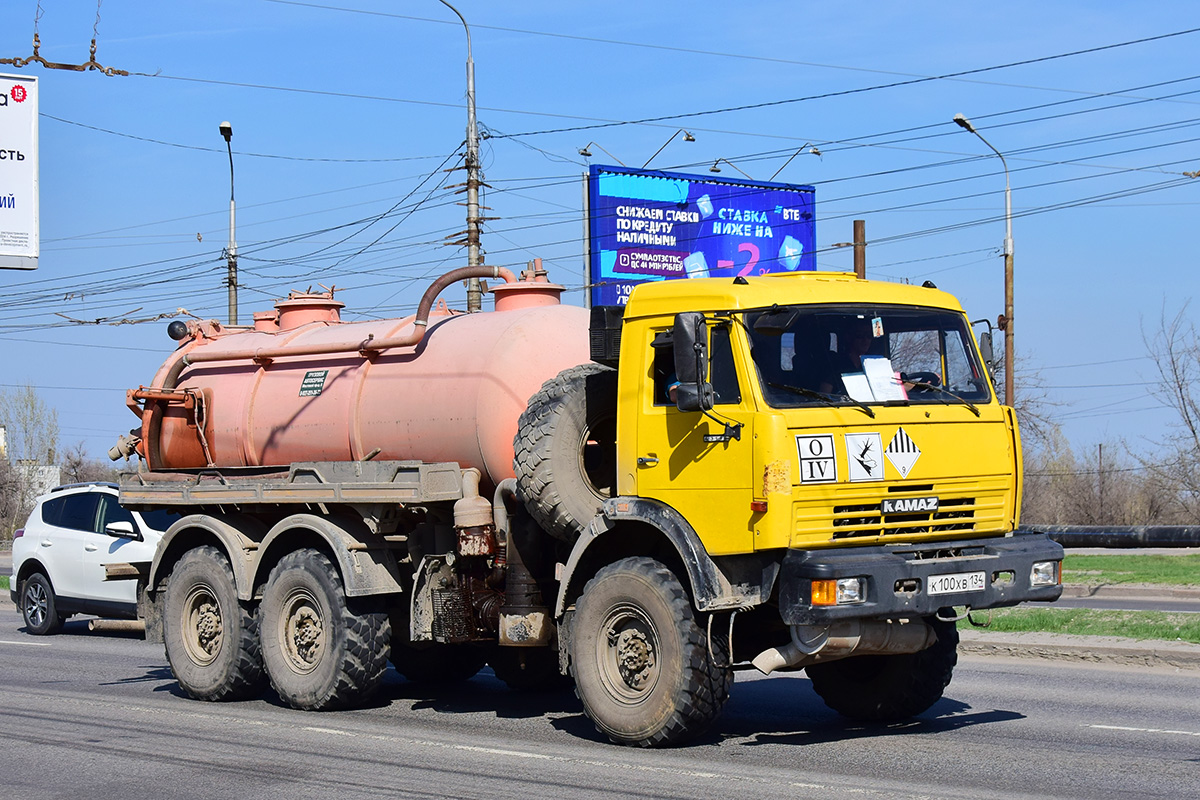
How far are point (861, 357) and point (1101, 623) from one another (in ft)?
26.4

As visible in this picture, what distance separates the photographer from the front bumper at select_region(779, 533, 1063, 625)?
8438 millimetres

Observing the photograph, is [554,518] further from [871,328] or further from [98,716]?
[98,716]

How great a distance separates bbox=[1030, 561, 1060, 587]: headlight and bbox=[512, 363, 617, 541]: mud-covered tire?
2.77 meters

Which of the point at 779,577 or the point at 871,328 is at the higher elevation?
the point at 871,328

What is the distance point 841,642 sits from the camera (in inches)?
343

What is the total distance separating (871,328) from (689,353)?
130 cm

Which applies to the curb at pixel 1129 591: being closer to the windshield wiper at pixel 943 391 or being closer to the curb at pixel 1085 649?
the curb at pixel 1085 649

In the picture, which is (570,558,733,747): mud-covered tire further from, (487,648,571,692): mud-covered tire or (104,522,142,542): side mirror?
(104,522,142,542): side mirror

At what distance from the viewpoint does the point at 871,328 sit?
940cm

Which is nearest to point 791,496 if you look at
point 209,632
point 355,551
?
point 355,551

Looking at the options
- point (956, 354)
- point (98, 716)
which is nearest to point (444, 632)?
point (98, 716)

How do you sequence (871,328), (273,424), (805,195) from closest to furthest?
1. (871,328)
2. (273,424)
3. (805,195)

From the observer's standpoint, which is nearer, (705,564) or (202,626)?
(705,564)

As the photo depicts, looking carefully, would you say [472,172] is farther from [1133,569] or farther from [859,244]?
[1133,569]
